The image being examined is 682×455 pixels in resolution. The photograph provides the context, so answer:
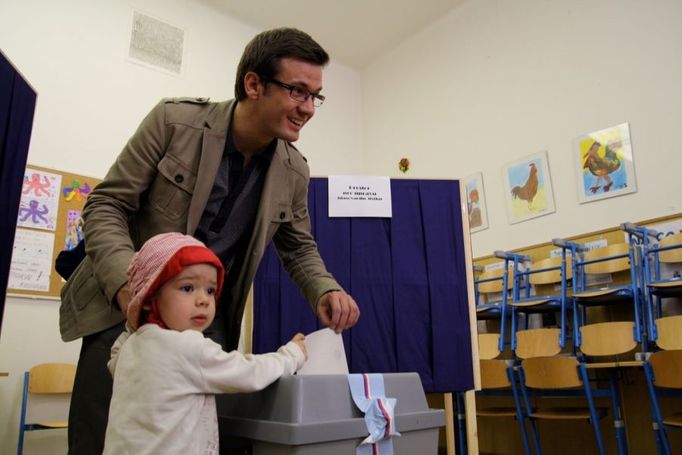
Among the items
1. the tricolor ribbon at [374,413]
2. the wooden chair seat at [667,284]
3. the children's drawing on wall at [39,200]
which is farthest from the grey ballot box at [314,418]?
the children's drawing on wall at [39,200]

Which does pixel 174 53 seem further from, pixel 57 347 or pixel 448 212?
pixel 448 212

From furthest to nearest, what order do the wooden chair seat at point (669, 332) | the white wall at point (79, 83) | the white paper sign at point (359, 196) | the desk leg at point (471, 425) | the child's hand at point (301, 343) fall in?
the white wall at point (79, 83) < the wooden chair seat at point (669, 332) < the white paper sign at point (359, 196) < the desk leg at point (471, 425) < the child's hand at point (301, 343)

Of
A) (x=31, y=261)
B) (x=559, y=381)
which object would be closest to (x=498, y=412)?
(x=559, y=381)

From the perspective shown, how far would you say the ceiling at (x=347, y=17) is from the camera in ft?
17.7

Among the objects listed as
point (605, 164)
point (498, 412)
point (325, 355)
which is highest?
point (605, 164)

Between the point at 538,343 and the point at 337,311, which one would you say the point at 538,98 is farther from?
the point at 337,311

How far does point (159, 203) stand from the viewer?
1.27m

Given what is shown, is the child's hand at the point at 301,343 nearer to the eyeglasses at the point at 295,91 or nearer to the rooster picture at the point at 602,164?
the eyeglasses at the point at 295,91

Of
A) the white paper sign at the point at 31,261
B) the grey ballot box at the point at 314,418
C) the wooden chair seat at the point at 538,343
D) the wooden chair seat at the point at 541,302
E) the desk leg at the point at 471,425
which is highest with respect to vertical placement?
the white paper sign at the point at 31,261

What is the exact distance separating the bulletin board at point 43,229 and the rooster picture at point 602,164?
3.67 meters

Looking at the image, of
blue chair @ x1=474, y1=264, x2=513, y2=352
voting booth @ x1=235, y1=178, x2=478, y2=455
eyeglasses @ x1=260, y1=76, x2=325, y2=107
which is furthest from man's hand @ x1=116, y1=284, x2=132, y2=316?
blue chair @ x1=474, y1=264, x2=513, y2=352

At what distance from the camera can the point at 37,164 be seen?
3885 mm

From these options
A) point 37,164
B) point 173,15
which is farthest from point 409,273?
point 173,15

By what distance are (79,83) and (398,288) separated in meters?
3.19
